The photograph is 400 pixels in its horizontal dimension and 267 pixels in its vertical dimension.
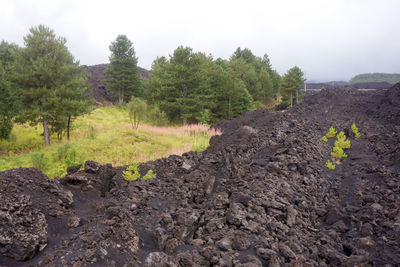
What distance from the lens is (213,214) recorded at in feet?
14.3

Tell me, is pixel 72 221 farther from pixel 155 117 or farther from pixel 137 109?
pixel 155 117

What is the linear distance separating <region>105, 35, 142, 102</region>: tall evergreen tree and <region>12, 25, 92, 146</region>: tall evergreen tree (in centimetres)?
1966

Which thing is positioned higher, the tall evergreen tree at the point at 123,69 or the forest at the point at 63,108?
the tall evergreen tree at the point at 123,69

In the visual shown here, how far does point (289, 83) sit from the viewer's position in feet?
117

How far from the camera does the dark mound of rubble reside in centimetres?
321

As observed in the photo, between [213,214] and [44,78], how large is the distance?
12970mm

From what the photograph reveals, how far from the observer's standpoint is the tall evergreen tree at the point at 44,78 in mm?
12523

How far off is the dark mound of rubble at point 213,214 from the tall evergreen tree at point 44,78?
879 centimetres

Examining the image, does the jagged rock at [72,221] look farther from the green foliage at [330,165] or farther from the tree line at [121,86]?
the tree line at [121,86]

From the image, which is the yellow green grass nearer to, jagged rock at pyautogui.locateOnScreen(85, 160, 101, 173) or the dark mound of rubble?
jagged rock at pyautogui.locateOnScreen(85, 160, 101, 173)

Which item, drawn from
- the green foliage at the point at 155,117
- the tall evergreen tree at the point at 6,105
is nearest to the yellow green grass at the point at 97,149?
the tall evergreen tree at the point at 6,105

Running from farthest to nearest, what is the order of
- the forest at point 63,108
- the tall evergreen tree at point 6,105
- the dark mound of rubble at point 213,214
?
1. the tall evergreen tree at point 6,105
2. the forest at point 63,108
3. the dark mound of rubble at point 213,214

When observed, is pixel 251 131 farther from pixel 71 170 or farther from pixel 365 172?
pixel 71 170

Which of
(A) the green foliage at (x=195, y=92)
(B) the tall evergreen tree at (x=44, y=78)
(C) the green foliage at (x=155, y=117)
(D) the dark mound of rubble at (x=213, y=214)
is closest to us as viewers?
(D) the dark mound of rubble at (x=213, y=214)
